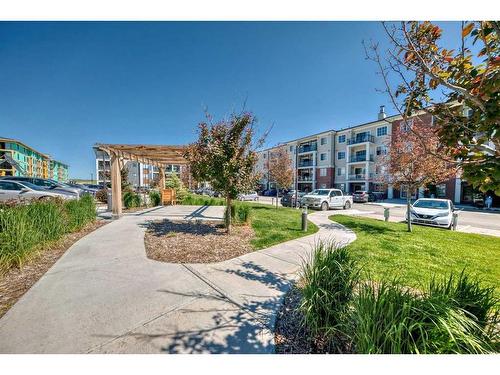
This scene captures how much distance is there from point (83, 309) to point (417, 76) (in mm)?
5606

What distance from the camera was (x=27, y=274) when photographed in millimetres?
3811

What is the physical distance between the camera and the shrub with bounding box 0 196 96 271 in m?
4.02

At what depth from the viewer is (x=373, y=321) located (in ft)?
6.00

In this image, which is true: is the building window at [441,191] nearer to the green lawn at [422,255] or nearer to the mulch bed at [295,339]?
the green lawn at [422,255]

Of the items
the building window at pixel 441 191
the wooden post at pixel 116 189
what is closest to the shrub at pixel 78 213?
the wooden post at pixel 116 189

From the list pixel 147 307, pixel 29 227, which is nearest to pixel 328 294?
pixel 147 307

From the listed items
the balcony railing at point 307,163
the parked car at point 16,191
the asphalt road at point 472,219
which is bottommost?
the asphalt road at point 472,219

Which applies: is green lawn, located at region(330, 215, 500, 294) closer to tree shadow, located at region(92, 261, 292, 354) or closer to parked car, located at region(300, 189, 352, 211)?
tree shadow, located at region(92, 261, 292, 354)

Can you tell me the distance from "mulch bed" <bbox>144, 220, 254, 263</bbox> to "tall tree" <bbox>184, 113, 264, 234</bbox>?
1.47 meters

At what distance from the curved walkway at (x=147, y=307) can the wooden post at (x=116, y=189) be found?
5026mm

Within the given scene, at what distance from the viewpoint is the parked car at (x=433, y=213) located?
9.70 m

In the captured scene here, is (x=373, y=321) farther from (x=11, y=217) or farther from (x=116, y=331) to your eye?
(x=11, y=217)

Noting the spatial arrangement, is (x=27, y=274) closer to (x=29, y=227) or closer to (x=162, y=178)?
(x=29, y=227)

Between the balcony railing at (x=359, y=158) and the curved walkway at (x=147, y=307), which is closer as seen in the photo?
the curved walkway at (x=147, y=307)
